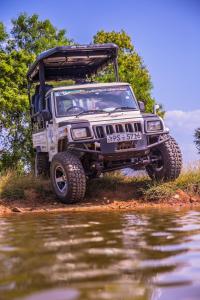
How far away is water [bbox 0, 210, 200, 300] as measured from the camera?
1.76 metres

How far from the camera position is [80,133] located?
284 inches

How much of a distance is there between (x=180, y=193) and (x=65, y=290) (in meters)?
5.68

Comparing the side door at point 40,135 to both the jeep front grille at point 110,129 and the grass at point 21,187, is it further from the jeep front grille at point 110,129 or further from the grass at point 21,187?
the jeep front grille at point 110,129

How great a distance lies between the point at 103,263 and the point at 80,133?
197 inches

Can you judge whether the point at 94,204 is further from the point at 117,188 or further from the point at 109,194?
the point at 117,188

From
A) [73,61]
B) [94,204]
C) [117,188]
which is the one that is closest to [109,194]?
[117,188]

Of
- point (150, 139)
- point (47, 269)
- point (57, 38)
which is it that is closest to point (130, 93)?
point (150, 139)

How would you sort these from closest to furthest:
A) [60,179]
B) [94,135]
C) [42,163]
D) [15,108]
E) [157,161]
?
[94,135]
[60,179]
[157,161]
[42,163]
[15,108]

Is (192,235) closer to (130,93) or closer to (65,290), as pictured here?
(65,290)

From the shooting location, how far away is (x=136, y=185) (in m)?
8.29

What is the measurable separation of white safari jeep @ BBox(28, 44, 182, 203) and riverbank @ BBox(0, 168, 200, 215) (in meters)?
0.32

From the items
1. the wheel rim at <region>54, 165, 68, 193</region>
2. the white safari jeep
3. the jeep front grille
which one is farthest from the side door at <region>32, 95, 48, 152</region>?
the jeep front grille

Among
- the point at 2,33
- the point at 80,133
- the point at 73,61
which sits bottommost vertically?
the point at 80,133

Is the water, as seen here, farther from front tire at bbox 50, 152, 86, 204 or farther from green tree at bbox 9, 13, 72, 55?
green tree at bbox 9, 13, 72, 55
